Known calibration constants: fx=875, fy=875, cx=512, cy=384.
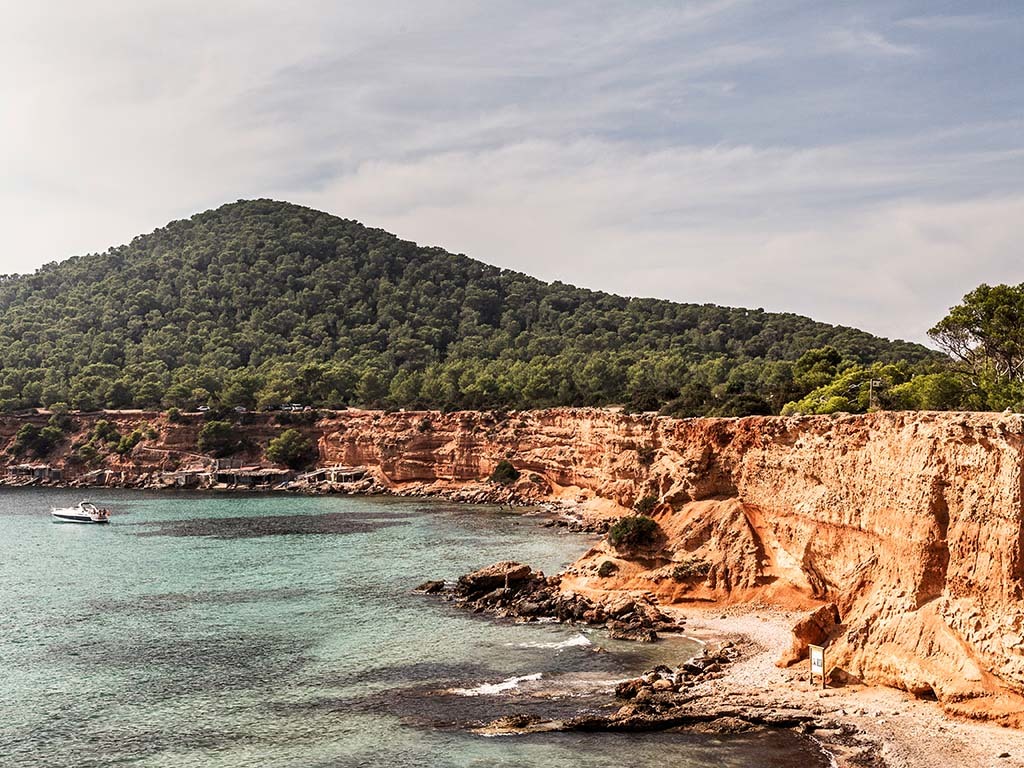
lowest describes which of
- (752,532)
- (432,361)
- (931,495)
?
(752,532)

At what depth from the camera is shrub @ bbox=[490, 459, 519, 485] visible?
102000mm

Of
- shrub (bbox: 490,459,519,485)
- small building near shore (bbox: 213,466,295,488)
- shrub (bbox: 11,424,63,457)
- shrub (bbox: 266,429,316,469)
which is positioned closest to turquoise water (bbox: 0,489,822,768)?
shrub (bbox: 490,459,519,485)

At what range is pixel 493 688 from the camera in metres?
32.8

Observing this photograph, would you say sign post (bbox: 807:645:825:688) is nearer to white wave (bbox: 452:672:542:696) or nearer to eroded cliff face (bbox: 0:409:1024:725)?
eroded cliff face (bbox: 0:409:1024:725)

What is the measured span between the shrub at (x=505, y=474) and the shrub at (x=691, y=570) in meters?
56.3

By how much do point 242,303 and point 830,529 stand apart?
149 metres

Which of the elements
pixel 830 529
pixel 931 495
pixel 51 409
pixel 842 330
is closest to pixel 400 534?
pixel 830 529

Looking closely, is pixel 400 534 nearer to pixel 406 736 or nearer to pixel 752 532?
pixel 752 532

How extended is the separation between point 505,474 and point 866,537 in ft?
232

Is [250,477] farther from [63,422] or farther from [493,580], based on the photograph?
[493,580]

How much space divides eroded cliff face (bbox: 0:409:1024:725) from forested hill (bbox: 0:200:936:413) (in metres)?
38.4

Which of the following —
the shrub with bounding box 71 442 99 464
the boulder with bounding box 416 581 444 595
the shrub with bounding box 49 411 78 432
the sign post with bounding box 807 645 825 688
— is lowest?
the boulder with bounding box 416 581 444 595

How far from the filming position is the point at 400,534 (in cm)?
7425

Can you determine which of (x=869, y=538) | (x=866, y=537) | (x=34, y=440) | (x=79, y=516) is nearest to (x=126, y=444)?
(x=34, y=440)
